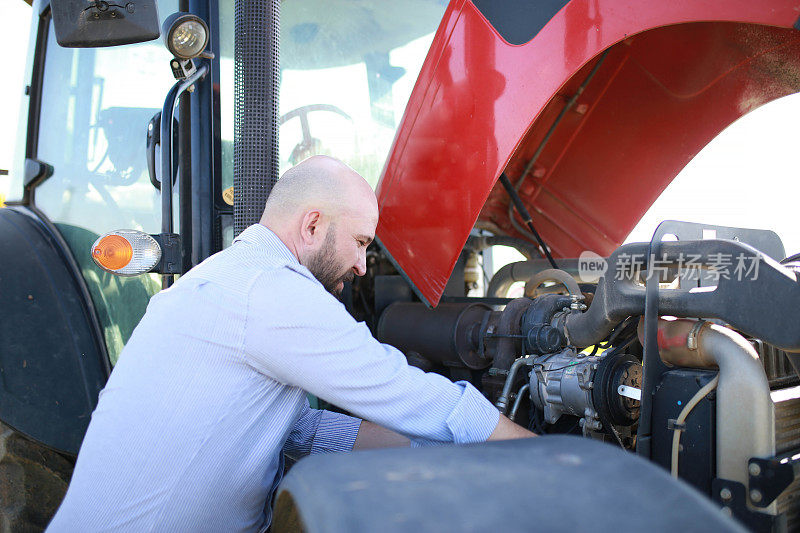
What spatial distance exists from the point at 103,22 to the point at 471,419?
51.2 inches

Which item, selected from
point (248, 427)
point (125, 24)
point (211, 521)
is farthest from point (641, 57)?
point (211, 521)

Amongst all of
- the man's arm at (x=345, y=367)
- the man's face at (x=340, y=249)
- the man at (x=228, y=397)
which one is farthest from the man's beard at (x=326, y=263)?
the man's arm at (x=345, y=367)

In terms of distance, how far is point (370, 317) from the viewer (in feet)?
8.41

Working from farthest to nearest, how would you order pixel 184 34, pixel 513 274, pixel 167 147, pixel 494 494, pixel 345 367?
pixel 513 274, pixel 167 147, pixel 184 34, pixel 345 367, pixel 494 494

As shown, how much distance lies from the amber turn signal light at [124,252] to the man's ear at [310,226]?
66cm

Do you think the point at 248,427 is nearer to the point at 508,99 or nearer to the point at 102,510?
the point at 102,510

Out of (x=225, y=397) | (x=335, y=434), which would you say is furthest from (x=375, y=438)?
(x=225, y=397)

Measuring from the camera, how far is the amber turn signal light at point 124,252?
5.91 feet

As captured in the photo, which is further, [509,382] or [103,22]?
[509,382]

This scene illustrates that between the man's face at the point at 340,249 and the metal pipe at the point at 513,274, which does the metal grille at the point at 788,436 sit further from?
the metal pipe at the point at 513,274

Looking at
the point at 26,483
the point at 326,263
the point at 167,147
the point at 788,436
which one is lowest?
the point at 26,483

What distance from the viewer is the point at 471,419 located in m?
1.17

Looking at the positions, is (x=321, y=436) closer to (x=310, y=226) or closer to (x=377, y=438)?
(x=377, y=438)

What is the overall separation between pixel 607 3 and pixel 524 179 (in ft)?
3.57
